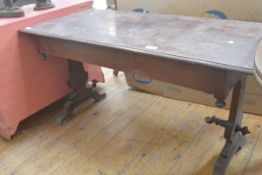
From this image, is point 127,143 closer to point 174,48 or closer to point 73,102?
point 73,102

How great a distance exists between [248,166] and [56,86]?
143 cm

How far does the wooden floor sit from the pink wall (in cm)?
17

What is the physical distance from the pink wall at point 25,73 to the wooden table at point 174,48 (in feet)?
0.35

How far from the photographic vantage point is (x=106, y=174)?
1.56m

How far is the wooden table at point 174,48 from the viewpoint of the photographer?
1.08m

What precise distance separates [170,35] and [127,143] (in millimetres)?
802

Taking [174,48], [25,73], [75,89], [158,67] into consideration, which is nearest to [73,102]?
[75,89]

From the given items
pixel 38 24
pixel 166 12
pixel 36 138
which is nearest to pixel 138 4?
pixel 166 12

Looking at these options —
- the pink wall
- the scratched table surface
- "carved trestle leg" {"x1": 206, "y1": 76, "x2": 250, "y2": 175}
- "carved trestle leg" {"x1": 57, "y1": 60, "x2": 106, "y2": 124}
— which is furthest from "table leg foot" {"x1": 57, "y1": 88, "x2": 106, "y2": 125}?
"carved trestle leg" {"x1": 206, "y1": 76, "x2": 250, "y2": 175}

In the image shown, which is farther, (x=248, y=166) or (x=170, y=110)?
(x=170, y=110)

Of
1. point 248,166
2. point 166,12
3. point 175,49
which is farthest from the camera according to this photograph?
point 166,12

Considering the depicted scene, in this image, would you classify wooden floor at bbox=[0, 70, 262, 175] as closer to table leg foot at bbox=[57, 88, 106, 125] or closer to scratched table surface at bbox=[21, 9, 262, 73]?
table leg foot at bbox=[57, 88, 106, 125]

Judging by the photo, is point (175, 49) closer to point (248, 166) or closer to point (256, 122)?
point (248, 166)

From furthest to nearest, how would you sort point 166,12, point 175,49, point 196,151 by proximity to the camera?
point 166,12 → point 196,151 → point 175,49
